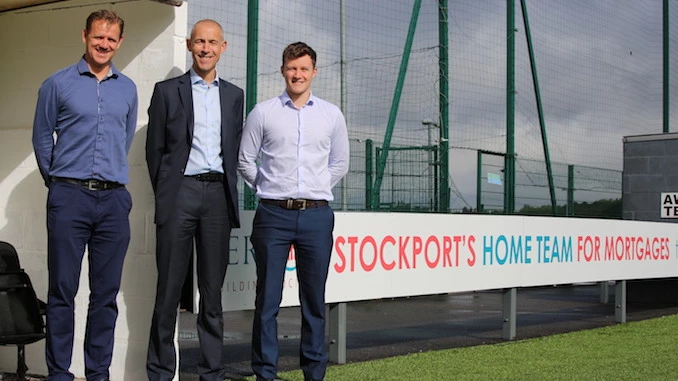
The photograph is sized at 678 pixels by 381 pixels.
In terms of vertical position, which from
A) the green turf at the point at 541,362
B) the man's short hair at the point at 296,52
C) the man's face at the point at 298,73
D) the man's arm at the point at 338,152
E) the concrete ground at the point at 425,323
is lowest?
the concrete ground at the point at 425,323

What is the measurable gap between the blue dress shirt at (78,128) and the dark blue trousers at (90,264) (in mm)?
91

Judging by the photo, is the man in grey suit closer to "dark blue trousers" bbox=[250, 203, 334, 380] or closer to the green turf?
"dark blue trousers" bbox=[250, 203, 334, 380]

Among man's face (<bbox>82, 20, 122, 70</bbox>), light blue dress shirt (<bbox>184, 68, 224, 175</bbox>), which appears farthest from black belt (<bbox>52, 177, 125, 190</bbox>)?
man's face (<bbox>82, 20, 122, 70</bbox>)

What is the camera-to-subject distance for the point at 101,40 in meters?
4.41

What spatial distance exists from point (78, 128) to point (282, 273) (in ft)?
4.25

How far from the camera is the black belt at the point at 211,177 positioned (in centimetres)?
463

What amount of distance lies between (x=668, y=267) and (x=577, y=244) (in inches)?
97.0

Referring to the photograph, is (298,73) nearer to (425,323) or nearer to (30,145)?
(30,145)

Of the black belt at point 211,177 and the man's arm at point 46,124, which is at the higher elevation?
the man's arm at point 46,124

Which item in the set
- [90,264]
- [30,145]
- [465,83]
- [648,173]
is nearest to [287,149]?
[90,264]

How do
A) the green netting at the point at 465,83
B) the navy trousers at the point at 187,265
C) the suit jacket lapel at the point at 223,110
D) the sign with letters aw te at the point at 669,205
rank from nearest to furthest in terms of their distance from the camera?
the navy trousers at the point at 187,265
the suit jacket lapel at the point at 223,110
the green netting at the point at 465,83
the sign with letters aw te at the point at 669,205

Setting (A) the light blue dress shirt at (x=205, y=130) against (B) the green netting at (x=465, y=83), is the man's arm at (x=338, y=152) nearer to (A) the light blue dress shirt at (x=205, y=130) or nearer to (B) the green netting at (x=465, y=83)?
(A) the light blue dress shirt at (x=205, y=130)

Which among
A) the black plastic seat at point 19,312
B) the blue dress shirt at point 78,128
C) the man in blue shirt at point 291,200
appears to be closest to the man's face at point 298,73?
the man in blue shirt at point 291,200

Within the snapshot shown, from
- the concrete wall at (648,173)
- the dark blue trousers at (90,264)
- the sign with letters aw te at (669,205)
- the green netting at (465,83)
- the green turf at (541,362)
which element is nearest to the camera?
the dark blue trousers at (90,264)
